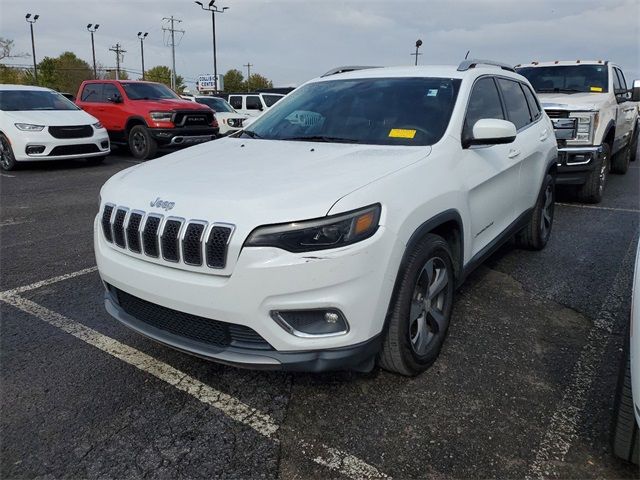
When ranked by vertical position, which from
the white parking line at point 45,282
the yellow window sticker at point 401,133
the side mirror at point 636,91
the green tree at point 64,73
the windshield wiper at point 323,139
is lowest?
the white parking line at point 45,282

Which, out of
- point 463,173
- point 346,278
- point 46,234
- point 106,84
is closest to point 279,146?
point 463,173

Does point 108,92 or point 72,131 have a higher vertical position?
point 108,92

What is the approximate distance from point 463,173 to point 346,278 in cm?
127

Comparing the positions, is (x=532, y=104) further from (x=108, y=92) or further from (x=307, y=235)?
(x=108, y=92)

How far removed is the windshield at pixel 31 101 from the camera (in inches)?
416

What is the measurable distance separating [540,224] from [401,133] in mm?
2339

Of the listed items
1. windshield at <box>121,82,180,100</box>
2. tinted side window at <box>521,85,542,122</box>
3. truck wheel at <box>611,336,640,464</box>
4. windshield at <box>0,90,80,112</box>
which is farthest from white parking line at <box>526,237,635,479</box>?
windshield at <box>121,82,180,100</box>

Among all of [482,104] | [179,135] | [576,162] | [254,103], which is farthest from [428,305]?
[254,103]

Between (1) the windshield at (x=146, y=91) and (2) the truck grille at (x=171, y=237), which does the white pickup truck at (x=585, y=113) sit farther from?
Answer: (1) the windshield at (x=146, y=91)

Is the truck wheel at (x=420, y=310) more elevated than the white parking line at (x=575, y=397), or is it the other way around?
the truck wheel at (x=420, y=310)

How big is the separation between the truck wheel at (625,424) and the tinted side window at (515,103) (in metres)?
2.66

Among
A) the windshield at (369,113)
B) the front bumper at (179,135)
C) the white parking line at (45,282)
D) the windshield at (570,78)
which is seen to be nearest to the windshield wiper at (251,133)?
the windshield at (369,113)

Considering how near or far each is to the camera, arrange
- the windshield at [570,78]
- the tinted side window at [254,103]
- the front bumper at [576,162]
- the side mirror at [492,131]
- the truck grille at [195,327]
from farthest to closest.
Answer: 1. the tinted side window at [254,103]
2. the windshield at [570,78]
3. the front bumper at [576,162]
4. the side mirror at [492,131]
5. the truck grille at [195,327]

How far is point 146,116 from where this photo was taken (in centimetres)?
1184
